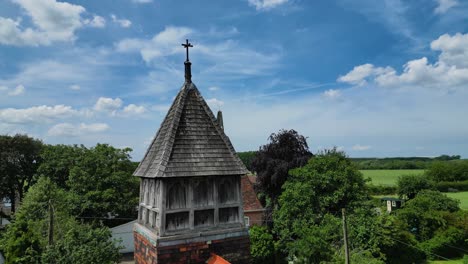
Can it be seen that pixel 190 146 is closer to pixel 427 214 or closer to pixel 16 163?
pixel 427 214

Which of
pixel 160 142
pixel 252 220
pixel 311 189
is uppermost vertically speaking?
pixel 160 142

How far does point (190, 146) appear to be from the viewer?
29.0 ft

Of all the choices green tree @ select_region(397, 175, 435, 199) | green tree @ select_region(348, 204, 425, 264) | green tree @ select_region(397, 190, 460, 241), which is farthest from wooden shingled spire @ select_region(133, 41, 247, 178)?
green tree @ select_region(397, 175, 435, 199)

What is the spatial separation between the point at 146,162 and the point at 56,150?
Answer: 96.7 feet

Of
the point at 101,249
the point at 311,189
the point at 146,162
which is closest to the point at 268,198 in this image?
the point at 311,189

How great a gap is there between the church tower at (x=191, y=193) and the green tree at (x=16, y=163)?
3674 cm

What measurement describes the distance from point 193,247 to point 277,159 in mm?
21103

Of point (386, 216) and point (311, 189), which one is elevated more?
point (311, 189)

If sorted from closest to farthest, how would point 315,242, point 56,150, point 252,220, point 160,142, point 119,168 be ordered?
1. point 160,142
2. point 315,242
3. point 252,220
4. point 119,168
5. point 56,150

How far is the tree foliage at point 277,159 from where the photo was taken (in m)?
27.7

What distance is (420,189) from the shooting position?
34344 millimetres

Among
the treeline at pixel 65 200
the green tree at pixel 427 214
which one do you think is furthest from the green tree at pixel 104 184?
the green tree at pixel 427 214

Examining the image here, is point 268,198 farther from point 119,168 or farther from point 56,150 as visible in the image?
point 56,150

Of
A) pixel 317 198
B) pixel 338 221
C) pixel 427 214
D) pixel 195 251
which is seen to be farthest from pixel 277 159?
pixel 195 251
